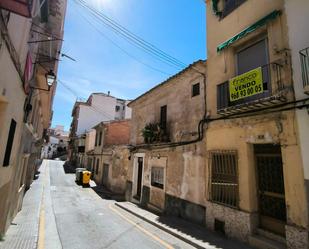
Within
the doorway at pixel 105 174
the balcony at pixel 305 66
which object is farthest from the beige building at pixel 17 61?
the doorway at pixel 105 174

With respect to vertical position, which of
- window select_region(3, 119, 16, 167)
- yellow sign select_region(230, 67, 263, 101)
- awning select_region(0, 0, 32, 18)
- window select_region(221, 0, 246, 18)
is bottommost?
window select_region(3, 119, 16, 167)

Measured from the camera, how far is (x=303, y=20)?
5449 millimetres

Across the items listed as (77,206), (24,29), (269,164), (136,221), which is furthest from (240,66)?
(77,206)

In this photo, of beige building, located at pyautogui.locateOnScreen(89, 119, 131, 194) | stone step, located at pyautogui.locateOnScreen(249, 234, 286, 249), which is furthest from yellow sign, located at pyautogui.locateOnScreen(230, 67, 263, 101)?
beige building, located at pyautogui.locateOnScreen(89, 119, 131, 194)

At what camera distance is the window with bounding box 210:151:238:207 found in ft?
22.4

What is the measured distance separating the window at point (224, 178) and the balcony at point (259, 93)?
150 cm

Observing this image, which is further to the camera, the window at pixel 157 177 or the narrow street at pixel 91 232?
the window at pixel 157 177

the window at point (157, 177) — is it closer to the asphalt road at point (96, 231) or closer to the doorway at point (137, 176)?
the doorway at point (137, 176)

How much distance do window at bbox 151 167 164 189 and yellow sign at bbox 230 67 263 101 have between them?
5739 mm

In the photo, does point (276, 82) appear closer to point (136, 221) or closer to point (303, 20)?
point (303, 20)

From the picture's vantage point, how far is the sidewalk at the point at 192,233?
5.99 meters

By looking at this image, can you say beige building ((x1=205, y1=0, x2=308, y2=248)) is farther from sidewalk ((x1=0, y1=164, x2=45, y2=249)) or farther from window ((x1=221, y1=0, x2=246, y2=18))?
sidewalk ((x1=0, y1=164, x2=45, y2=249))

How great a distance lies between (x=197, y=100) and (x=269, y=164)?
13.1 feet

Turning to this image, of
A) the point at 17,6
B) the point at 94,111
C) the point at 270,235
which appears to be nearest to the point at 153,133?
the point at 270,235
